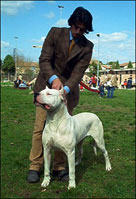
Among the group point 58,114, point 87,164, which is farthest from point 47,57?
point 87,164

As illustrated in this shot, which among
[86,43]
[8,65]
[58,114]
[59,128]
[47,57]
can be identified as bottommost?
[59,128]

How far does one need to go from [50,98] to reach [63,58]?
1.03 metres

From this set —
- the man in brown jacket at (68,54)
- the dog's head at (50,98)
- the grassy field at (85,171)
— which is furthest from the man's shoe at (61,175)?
the dog's head at (50,98)

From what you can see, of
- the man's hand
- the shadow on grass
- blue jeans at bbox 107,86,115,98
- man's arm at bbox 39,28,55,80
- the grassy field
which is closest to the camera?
the man's hand

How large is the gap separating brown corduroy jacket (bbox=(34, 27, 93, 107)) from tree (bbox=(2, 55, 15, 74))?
7785cm

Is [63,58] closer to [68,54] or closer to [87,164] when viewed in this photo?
[68,54]

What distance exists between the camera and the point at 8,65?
261 ft

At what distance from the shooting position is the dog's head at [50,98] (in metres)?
2.83

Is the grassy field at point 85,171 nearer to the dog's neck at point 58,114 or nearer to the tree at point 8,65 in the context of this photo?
the dog's neck at point 58,114

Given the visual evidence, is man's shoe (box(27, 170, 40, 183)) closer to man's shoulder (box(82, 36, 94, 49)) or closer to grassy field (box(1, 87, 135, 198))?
grassy field (box(1, 87, 135, 198))

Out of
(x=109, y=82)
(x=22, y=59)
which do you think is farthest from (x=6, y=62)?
(x=109, y=82)

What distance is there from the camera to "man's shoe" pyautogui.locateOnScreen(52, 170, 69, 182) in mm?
4324

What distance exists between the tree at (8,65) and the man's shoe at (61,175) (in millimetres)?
77415

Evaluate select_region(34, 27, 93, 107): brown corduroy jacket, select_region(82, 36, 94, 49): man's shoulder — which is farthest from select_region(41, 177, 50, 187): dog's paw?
select_region(82, 36, 94, 49): man's shoulder
